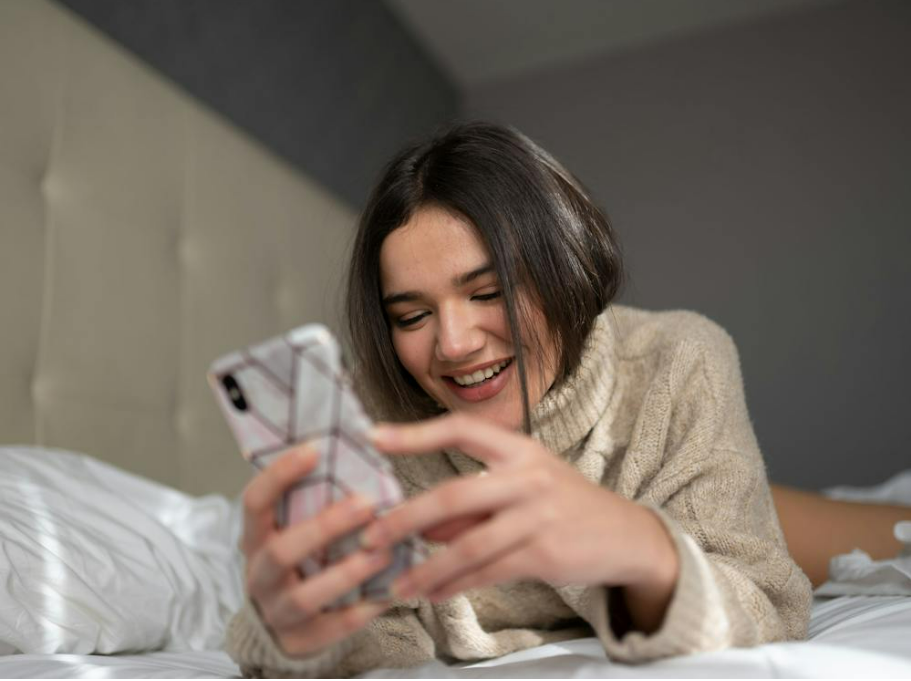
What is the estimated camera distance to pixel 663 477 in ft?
2.89

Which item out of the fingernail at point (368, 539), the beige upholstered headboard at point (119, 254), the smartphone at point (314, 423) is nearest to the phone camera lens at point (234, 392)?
the smartphone at point (314, 423)

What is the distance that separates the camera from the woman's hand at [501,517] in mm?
485

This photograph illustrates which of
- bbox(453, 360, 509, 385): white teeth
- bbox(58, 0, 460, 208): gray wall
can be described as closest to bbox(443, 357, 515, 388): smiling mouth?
bbox(453, 360, 509, 385): white teeth

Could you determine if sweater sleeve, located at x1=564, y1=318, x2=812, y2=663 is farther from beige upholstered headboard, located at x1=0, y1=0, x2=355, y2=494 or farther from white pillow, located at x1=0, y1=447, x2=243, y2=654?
beige upholstered headboard, located at x1=0, y1=0, x2=355, y2=494

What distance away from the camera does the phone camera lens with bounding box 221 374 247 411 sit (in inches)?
20.3

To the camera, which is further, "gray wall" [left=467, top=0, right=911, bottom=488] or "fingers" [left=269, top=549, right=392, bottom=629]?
"gray wall" [left=467, top=0, right=911, bottom=488]

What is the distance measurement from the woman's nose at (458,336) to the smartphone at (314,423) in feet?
1.24

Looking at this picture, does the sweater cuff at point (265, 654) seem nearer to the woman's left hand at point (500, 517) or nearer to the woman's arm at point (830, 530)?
the woman's left hand at point (500, 517)

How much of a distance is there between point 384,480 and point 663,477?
18.6 inches

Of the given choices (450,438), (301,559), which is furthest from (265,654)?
(450,438)

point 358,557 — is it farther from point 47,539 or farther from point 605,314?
point 605,314

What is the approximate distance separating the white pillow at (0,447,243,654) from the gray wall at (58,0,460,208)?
0.89 meters

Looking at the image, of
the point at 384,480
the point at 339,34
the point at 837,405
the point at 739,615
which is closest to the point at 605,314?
the point at 739,615

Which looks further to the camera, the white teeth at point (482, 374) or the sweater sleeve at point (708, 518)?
the white teeth at point (482, 374)
